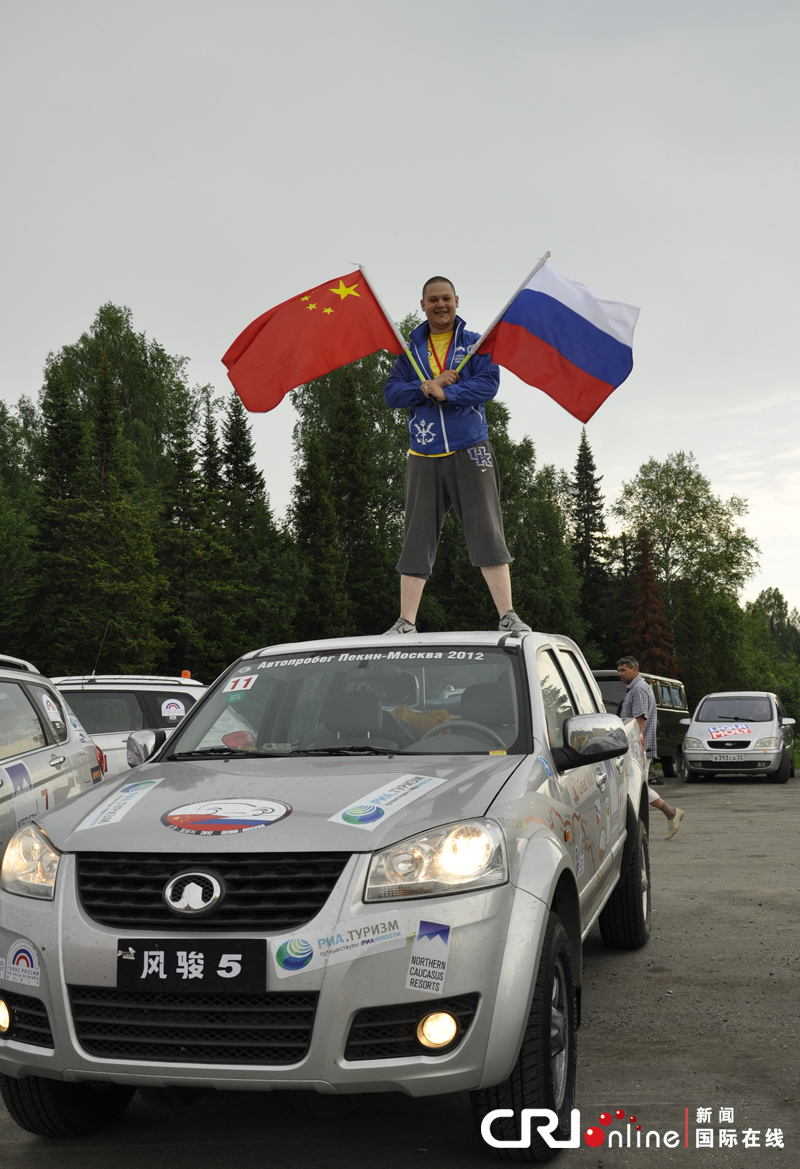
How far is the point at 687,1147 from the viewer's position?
383 centimetres

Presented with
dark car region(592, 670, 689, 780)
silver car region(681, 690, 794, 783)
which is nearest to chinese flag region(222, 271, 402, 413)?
dark car region(592, 670, 689, 780)

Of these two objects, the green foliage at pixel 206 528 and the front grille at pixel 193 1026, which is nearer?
the front grille at pixel 193 1026

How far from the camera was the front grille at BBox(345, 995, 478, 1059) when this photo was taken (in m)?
3.31

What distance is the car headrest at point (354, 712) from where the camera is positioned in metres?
4.75

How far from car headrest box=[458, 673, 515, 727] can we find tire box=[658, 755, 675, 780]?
21.4 meters

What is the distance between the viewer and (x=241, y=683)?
5195 mm

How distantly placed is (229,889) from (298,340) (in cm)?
541

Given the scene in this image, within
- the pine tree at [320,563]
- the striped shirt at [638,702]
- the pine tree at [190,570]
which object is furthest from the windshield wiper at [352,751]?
the pine tree at [320,563]

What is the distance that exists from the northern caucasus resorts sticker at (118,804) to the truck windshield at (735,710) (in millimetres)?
21350

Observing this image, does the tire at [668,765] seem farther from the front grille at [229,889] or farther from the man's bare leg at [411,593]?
the front grille at [229,889]

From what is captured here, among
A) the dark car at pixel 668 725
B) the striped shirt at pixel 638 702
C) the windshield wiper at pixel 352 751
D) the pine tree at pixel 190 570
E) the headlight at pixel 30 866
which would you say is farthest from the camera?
the pine tree at pixel 190 570

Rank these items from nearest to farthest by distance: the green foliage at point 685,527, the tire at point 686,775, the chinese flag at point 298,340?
the chinese flag at point 298,340, the tire at point 686,775, the green foliage at point 685,527

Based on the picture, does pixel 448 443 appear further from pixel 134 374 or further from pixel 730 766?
pixel 134 374

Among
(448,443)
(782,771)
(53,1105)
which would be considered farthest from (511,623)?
(782,771)
